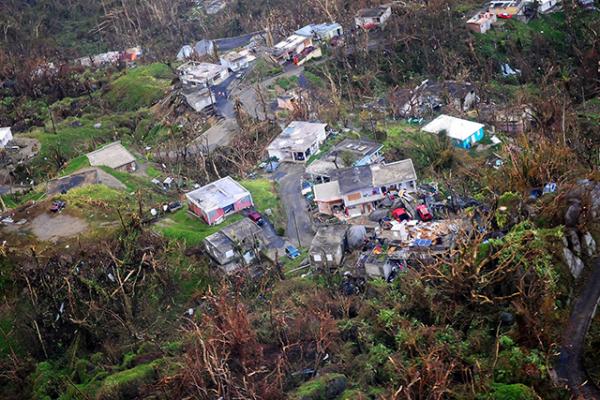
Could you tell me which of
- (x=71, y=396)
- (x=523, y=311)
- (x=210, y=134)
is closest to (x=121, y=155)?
(x=210, y=134)

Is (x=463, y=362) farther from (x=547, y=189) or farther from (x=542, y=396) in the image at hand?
(x=547, y=189)

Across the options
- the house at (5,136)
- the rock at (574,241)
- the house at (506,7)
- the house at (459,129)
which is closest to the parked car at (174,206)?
the house at (459,129)

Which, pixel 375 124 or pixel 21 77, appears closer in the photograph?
pixel 375 124

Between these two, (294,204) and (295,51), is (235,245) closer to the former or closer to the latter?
(294,204)

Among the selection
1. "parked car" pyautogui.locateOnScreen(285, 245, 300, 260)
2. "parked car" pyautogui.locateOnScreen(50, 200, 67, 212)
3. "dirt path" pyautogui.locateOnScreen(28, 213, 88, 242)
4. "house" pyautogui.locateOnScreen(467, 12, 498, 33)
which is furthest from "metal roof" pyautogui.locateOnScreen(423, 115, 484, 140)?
"parked car" pyautogui.locateOnScreen(50, 200, 67, 212)

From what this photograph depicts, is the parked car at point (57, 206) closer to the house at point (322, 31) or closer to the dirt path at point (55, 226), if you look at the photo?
the dirt path at point (55, 226)

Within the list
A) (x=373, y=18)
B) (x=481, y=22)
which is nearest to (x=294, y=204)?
(x=373, y=18)
